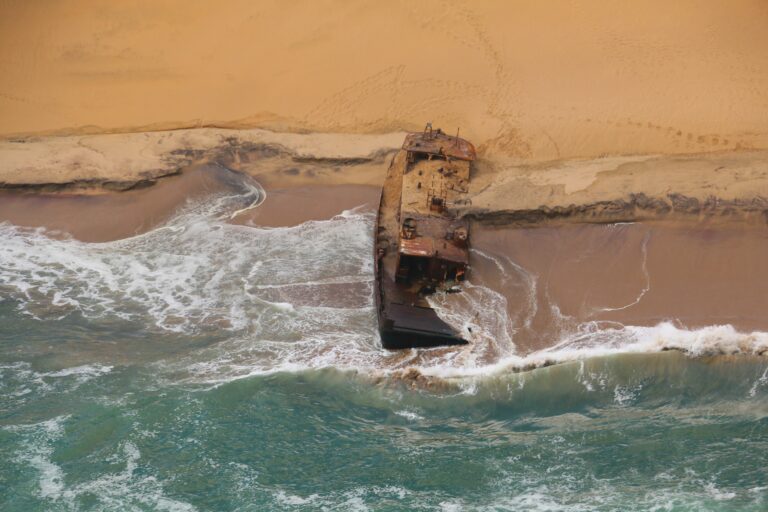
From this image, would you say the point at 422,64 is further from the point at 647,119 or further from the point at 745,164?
the point at 745,164

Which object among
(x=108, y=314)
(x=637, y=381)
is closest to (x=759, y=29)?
(x=637, y=381)

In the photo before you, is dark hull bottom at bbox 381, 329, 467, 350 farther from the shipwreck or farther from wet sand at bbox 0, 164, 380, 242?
wet sand at bbox 0, 164, 380, 242

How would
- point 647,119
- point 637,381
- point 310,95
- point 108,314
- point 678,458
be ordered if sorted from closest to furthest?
point 678,458, point 637,381, point 108,314, point 647,119, point 310,95

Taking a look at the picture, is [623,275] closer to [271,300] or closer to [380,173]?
[380,173]

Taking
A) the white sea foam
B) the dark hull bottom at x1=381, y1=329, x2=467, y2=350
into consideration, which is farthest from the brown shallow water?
the white sea foam

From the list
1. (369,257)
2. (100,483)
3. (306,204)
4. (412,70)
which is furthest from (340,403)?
(412,70)

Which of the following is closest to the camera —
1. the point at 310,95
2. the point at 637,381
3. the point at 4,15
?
the point at 637,381
